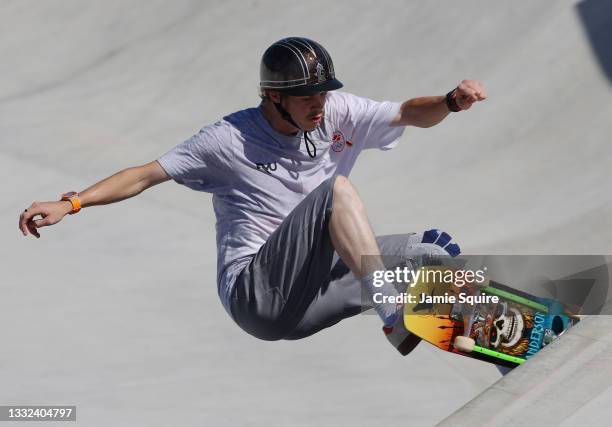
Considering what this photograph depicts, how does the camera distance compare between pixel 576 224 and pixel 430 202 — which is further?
pixel 430 202

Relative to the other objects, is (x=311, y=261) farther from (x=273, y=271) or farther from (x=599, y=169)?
(x=599, y=169)

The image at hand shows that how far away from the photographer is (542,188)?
961cm

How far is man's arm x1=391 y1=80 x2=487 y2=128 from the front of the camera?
5824mm

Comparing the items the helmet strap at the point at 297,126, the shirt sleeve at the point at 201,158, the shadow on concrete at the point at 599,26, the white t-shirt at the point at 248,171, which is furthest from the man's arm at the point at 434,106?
the shadow on concrete at the point at 599,26

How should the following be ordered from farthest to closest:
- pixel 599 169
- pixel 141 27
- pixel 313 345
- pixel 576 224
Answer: pixel 141 27, pixel 599 169, pixel 576 224, pixel 313 345

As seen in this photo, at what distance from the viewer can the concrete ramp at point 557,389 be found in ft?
15.4

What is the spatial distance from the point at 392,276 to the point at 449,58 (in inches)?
247

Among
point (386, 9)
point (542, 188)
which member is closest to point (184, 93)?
point (386, 9)

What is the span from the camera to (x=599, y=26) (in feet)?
35.1

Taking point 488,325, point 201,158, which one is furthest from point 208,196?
point 488,325

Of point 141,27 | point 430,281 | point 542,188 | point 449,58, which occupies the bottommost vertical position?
point 430,281

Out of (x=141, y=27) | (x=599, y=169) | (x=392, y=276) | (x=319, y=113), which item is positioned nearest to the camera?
(x=392, y=276)

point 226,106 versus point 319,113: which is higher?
point 226,106

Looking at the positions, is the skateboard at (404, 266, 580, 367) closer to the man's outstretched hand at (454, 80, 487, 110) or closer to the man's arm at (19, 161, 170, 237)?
the man's outstretched hand at (454, 80, 487, 110)
